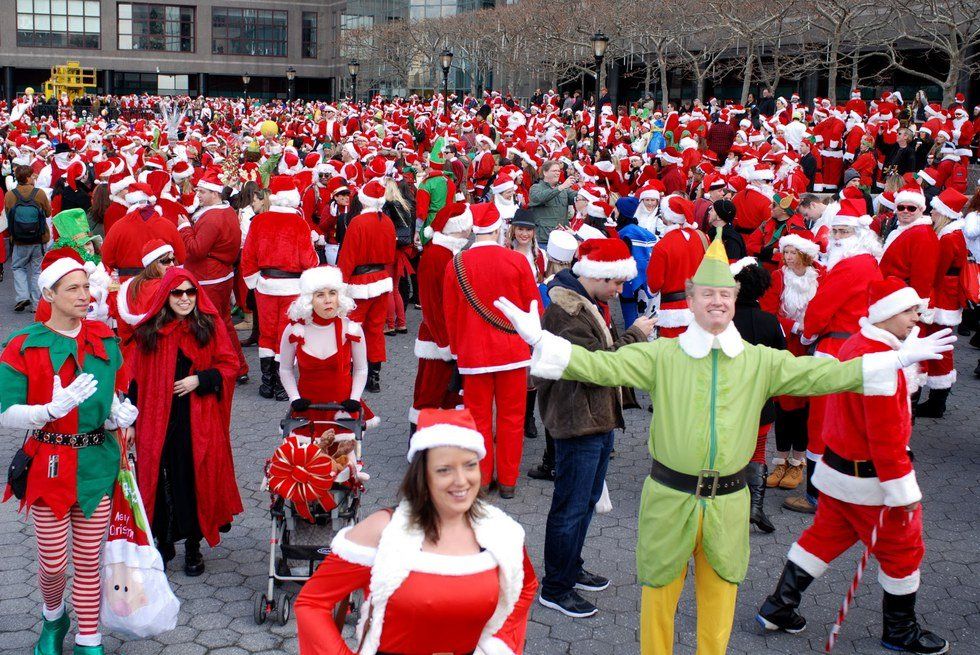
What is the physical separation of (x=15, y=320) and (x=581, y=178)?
23.8ft

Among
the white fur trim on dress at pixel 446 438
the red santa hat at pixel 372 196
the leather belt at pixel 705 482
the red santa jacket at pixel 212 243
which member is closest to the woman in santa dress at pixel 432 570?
the white fur trim on dress at pixel 446 438

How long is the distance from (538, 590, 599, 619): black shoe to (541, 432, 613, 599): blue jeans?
3 centimetres

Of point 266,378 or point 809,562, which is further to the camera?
point 266,378

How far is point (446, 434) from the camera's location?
305 centimetres

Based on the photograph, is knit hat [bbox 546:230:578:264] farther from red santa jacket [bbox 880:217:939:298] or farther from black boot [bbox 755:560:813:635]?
red santa jacket [bbox 880:217:939:298]

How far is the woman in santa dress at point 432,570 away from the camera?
116 inches

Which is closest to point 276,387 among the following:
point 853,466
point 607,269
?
point 607,269

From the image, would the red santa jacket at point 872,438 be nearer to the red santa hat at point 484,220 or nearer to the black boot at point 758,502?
the black boot at point 758,502

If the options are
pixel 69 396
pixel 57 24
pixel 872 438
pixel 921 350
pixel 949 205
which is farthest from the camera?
pixel 57 24

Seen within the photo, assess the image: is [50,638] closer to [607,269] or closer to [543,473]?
[607,269]

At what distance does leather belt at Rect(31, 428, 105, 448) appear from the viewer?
4.72 meters

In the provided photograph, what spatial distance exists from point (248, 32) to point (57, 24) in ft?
44.3

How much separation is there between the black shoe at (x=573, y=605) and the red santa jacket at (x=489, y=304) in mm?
1691

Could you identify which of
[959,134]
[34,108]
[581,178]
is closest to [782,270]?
[581,178]
